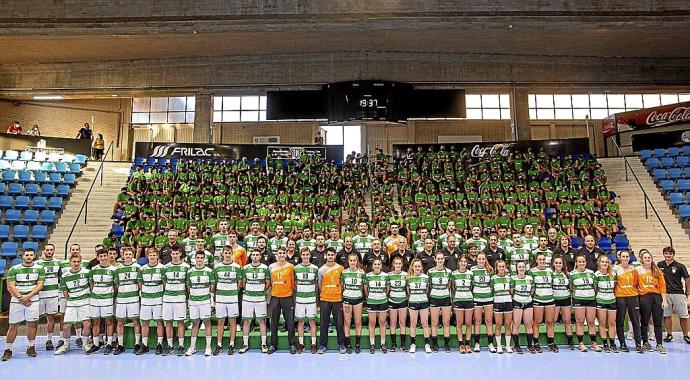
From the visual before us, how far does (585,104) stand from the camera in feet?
87.6

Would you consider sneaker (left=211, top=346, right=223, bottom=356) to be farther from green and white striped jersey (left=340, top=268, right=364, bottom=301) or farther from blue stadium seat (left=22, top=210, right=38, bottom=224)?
blue stadium seat (left=22, top=210, right=38, bottom=224)

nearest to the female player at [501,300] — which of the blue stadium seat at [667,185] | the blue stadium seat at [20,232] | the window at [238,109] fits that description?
the blue stadium seat at [667,185]

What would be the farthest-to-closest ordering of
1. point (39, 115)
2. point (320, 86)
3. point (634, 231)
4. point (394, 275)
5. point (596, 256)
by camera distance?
point (39, 115) → point (320, 86) → point (634, 231) → point (596, 256) → point (394, 275)

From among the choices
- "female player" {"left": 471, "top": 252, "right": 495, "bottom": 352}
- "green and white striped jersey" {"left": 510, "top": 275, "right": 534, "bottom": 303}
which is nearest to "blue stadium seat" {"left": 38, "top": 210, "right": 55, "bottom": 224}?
"female player" {"left": 471, "top": 252, "right": 495, "bottom": 352}

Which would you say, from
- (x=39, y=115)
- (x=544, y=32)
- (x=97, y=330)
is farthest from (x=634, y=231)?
(x=39, y=115)

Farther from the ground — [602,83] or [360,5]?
[360,5]

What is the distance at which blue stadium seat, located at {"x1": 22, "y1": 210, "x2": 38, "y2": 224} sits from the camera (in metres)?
15.9

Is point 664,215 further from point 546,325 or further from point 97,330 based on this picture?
point 97,330

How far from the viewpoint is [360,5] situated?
1797cm

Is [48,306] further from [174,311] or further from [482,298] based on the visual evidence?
[482,298]

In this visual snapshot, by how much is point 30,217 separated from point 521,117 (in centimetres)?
2086

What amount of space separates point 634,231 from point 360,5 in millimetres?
12416

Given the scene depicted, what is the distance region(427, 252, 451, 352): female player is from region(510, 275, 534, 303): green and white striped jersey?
1285 mm

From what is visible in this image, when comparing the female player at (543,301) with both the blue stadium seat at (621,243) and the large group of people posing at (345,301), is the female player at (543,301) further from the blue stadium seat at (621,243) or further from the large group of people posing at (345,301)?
the blue stadium seat at (621,243)
